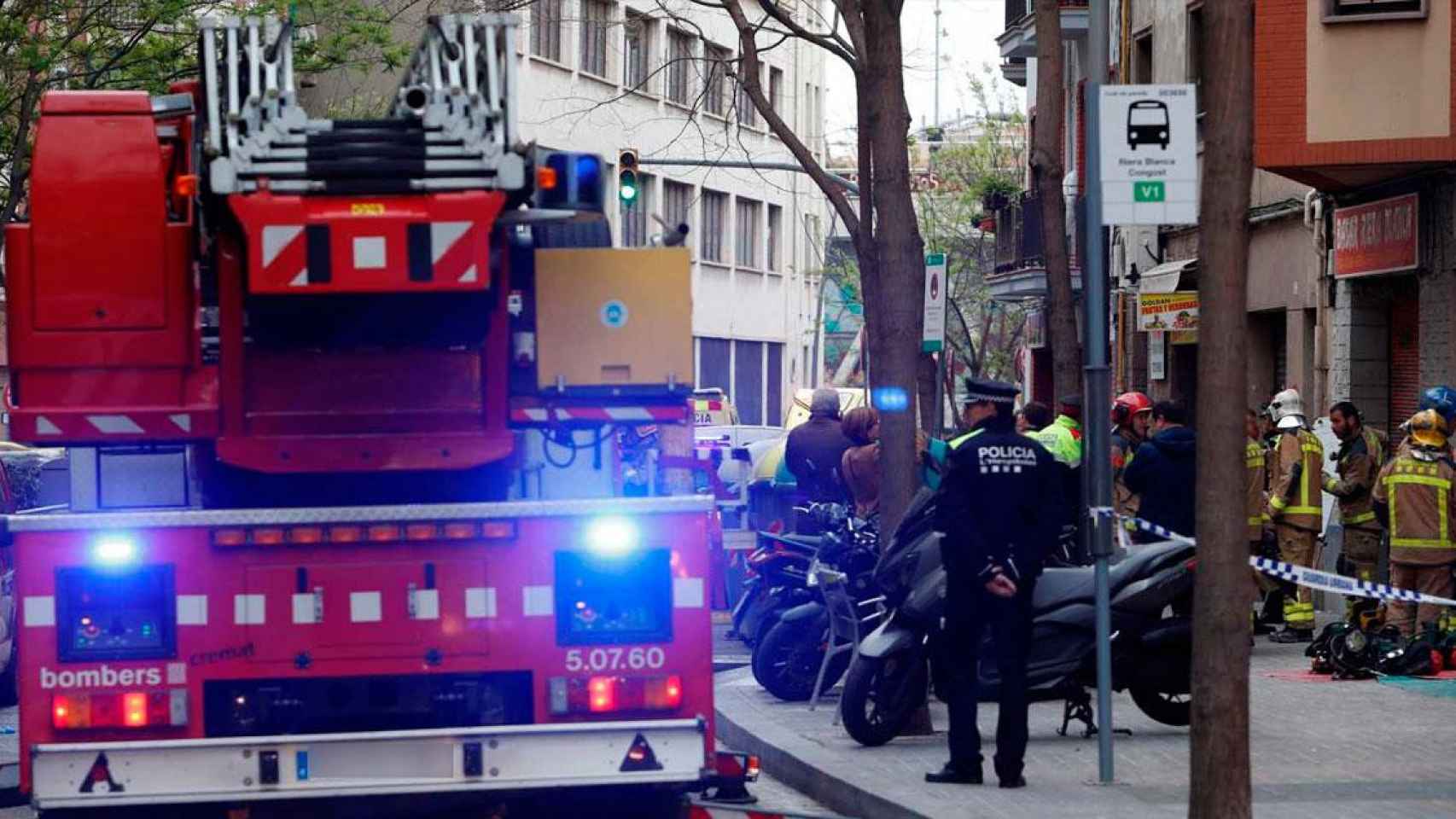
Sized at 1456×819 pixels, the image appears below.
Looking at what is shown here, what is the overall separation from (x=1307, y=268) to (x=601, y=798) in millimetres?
18259

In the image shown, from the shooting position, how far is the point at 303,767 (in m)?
7.88

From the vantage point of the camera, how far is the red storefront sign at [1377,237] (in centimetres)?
2169

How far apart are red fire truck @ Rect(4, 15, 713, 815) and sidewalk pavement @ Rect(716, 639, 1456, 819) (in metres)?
2.53

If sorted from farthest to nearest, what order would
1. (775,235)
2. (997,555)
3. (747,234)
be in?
(775,235) → (747,234) → (997,555)

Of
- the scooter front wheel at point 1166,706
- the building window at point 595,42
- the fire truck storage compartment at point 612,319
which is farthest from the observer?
the building window at point 595,42

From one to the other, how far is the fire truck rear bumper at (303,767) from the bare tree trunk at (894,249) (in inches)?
252

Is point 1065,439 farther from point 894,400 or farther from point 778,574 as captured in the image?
point 894,400

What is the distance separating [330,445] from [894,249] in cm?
640

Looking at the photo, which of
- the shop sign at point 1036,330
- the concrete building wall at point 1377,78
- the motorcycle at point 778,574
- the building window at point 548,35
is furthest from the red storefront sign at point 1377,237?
the building window at point 548,35

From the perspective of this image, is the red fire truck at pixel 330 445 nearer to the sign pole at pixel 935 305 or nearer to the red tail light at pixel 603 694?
the red tail light at pixel 603 694

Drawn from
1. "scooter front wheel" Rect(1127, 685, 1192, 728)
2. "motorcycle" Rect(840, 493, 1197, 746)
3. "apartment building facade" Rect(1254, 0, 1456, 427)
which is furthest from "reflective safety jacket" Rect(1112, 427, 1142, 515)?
"motorcycle" Rect(840, 493, 1197, 746)

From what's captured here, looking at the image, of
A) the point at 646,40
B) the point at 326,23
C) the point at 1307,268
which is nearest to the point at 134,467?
the point at 1307,268

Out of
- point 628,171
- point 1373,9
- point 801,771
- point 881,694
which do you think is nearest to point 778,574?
point 881,694

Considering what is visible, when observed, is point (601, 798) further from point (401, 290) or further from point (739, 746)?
point (739, 746)
